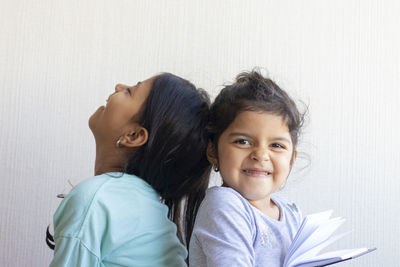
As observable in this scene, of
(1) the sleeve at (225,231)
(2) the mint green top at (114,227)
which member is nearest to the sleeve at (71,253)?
(2) the mint green top at (114,227)

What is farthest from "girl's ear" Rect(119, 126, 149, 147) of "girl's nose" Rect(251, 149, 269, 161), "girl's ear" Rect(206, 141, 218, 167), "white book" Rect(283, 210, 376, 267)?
"white book" Rect(283, 210, 376, 267)

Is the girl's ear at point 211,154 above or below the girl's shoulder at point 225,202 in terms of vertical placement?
above

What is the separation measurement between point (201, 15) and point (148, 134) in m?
0.38

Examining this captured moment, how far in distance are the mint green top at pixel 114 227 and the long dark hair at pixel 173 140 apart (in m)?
0.06

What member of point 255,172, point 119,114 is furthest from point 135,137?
point 255,172

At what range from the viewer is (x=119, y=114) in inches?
36.7

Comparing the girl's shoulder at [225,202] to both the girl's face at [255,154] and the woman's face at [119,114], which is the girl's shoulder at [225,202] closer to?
the girl's face at [255,154]

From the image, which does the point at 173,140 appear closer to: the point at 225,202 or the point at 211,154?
the point at 211,154

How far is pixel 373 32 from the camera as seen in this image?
1177 mm

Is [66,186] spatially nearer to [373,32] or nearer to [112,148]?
[112,148]

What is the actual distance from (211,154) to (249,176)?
0.12 m

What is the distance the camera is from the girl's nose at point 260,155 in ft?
2.68

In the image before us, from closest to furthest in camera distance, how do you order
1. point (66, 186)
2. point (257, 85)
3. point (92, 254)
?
point (92, 254) → point (257, 85) → point (66, 186)

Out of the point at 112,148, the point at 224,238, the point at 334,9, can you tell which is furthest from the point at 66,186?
the point at 334,9
